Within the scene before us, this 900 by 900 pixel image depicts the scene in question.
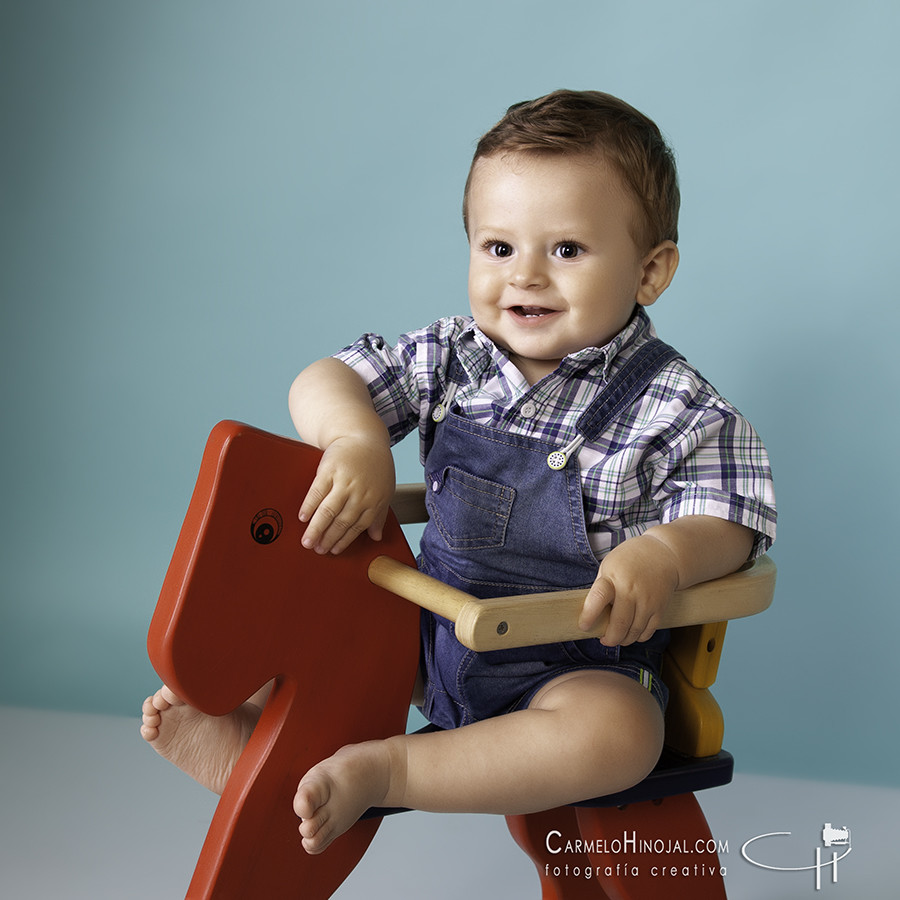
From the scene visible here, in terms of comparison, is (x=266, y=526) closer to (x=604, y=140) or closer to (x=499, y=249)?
(x=499, y=249)

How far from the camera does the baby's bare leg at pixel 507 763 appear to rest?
3.04 feet

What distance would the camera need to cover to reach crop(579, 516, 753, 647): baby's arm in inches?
35.6

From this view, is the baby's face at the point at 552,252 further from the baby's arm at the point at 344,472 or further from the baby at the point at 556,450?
the baby's arm at the point at 344,472

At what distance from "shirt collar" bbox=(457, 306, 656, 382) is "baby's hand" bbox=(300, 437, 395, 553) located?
198 millimetres

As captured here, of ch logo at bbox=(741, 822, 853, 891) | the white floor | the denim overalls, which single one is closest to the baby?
the denim overalls

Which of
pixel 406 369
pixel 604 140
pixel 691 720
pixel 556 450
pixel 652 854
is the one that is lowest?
pixel 652 854

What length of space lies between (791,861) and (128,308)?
3.97ft

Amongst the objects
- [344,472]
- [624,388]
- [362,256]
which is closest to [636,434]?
[624,388]

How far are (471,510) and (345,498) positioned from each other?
0.17 meters

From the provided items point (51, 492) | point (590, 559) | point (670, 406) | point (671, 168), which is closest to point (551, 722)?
point (590, 559)

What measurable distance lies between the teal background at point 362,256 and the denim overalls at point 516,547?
1.79 feet

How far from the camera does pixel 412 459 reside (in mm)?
1844

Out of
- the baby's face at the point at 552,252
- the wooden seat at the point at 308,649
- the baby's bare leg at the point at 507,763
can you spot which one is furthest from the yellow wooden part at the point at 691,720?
the baby's face at the point at 552,252

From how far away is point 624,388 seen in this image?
1071mm
